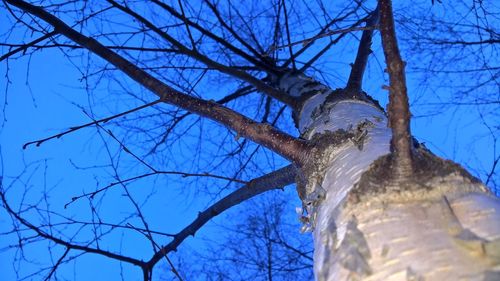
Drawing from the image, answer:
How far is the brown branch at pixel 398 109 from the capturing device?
71 centimetres

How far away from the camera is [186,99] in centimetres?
140

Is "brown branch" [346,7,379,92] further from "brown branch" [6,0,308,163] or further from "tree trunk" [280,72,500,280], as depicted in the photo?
"tree trunk" [280,72,500,280]

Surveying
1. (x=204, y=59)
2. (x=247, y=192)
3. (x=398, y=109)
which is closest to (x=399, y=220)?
(x=398, y=109)

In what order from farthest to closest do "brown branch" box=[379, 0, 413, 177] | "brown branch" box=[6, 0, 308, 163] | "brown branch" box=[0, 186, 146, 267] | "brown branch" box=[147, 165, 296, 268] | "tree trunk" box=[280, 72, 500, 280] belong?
1. "brown branch" box=[0, 186, 146, 267]
2. "brown branch" box=[147, 165, 296, 268]
3. "brown branch" box=[6, 0, 308, 163]
4. "brown branch" box=[379, 0, 413, 177]
5. "tree trunk" box=[280, 72, 500, 280]

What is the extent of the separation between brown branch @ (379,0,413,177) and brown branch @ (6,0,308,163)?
40cm

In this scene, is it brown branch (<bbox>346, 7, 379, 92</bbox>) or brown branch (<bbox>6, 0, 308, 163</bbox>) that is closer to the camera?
brown branch (<bbox>6, 0, 308, 163</bbox>)

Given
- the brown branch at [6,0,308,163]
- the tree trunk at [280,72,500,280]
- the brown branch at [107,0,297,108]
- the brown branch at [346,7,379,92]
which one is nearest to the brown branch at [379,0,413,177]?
the tree trunk at [280,72,500,280]

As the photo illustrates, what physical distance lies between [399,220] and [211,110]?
0.77 m

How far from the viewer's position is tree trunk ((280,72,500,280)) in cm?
57

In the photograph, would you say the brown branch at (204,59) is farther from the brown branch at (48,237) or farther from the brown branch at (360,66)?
the brown branch at (48,237)

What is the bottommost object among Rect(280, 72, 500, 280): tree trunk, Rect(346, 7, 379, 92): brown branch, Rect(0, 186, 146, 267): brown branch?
Rect(280, 72, 500, 280): tree trunk

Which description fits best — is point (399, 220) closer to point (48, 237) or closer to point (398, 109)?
point (398, 109)

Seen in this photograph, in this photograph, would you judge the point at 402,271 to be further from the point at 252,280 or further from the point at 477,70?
the point at 252,280

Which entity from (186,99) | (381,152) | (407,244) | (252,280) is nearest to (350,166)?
(381,152)
